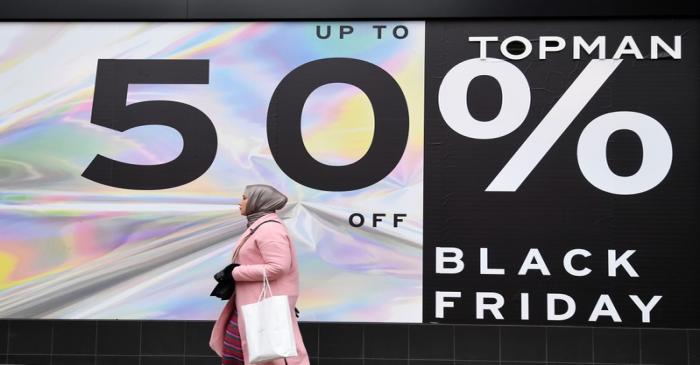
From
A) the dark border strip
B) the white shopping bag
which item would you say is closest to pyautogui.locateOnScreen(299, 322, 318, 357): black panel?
the white shopping bag

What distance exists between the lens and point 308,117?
7547 millimetres

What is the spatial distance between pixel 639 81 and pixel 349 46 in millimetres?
2614

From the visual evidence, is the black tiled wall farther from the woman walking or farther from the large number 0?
the woman walking

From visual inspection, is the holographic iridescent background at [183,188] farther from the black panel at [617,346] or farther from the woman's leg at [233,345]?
the woman's leg at [233,345]

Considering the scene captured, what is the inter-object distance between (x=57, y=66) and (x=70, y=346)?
101 inches

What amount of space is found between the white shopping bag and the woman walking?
0.23 metres

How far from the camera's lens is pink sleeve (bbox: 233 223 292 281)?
18.1ft

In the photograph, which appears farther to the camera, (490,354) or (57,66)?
(57,66)

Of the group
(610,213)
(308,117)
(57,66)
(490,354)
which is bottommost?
(490,354)

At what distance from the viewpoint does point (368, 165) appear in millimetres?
7457

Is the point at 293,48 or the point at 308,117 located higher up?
the point at 293,48

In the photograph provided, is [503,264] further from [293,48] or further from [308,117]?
[293,48]

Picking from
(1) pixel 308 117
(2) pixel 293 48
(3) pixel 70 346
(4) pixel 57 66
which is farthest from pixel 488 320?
(4) pixel 57 66

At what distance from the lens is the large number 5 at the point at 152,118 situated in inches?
297
